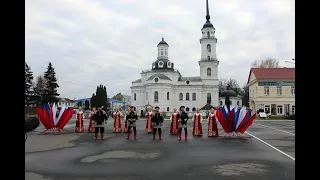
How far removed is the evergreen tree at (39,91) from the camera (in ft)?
215

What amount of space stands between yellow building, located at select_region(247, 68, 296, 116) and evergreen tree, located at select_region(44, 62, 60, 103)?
151 ft

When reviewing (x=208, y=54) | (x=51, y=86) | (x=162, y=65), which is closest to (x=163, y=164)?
(x=51, y=86)

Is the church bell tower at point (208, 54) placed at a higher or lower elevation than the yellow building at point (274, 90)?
higher

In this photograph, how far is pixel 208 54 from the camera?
76.8 m

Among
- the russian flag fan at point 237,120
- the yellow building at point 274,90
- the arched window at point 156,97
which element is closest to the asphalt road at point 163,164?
the russian flag fan at point 237,120

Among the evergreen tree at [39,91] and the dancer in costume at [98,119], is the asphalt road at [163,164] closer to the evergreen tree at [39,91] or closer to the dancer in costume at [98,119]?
the dancer in costume at [98,119]

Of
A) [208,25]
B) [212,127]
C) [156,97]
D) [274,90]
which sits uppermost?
[208,25]

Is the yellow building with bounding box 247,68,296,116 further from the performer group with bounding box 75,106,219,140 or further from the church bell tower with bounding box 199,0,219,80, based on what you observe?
the performer group with bounding box 75,106,219,140

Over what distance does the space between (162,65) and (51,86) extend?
31.6 m

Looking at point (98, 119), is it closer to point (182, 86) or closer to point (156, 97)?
point (156, 97)

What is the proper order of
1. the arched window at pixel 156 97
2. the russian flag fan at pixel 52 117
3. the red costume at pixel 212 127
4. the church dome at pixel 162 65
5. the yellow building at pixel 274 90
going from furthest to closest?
the church dome at pixel 162 65 < the arched window at pixel 156 97 < the yellow building at pixel 274 90 < the russian flag fan at pixel 52 117 < the red costume at pixel 212 127

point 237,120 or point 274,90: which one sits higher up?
point 274,90

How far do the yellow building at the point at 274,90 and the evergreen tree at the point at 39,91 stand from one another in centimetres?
4812
